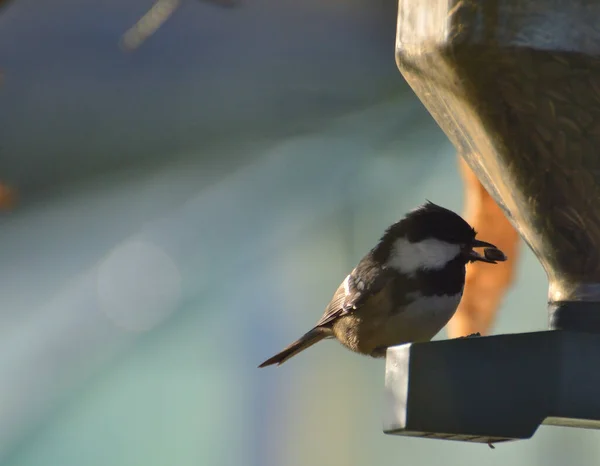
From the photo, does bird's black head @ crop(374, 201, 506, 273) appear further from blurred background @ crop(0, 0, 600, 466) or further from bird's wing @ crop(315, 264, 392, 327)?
blurred background @ crop(0, 0, 600, 466)

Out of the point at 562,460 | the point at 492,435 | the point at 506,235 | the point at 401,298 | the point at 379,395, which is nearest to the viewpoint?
the point at 492,435

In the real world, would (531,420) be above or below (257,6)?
below

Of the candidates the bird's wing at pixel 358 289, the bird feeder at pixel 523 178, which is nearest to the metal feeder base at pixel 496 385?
the bird feeder at pixel 523 178

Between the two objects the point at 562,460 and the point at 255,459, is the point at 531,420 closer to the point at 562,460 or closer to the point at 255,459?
the point at 562,460

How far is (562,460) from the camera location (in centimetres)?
280

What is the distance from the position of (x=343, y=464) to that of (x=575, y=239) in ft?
8.35

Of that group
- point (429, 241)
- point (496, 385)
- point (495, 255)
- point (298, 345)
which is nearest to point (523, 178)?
point (496, 385)

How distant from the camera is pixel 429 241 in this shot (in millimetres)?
1909

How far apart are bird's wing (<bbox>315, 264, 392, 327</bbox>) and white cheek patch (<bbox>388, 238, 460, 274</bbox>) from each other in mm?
41

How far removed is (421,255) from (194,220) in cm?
189

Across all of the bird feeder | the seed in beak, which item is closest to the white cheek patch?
the seed in beak

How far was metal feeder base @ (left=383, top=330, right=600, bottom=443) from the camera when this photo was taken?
0.93 m

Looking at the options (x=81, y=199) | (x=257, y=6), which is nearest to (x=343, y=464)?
(x=81, y=199)

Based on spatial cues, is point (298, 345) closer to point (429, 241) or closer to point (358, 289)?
point (358, 289)
